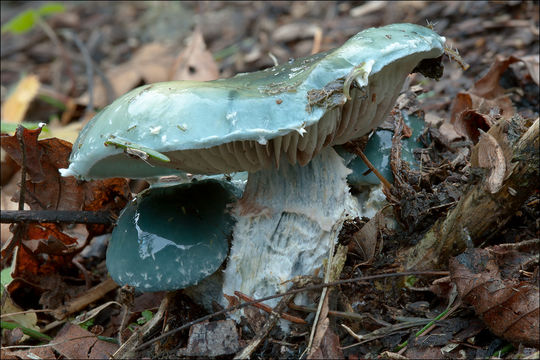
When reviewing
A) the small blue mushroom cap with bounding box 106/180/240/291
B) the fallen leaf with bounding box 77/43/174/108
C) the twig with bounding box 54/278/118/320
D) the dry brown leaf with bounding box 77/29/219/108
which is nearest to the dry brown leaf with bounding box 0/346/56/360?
the twig with bounding box 54/278/118/320

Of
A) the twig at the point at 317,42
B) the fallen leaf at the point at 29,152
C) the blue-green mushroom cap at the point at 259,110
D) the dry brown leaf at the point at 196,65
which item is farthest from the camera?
the twig at the point at 317,42

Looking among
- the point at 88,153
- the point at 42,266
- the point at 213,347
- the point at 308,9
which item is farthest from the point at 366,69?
the point at 308,9

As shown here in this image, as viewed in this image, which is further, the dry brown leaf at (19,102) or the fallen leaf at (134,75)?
the fallen leaf at (134,75)

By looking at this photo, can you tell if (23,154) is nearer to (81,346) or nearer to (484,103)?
(81,346)

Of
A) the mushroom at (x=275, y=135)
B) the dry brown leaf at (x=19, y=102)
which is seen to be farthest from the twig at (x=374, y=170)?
the dry brown leaf at (x=19, y=102)

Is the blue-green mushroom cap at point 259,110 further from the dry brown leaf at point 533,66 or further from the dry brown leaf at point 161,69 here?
the dry brown leaf at point 161,69

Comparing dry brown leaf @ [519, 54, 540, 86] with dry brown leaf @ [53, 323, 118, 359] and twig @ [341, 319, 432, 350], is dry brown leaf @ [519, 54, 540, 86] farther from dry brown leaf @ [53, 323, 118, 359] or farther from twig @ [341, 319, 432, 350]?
dry brown leaf @ [53, 323, 118, 359]
